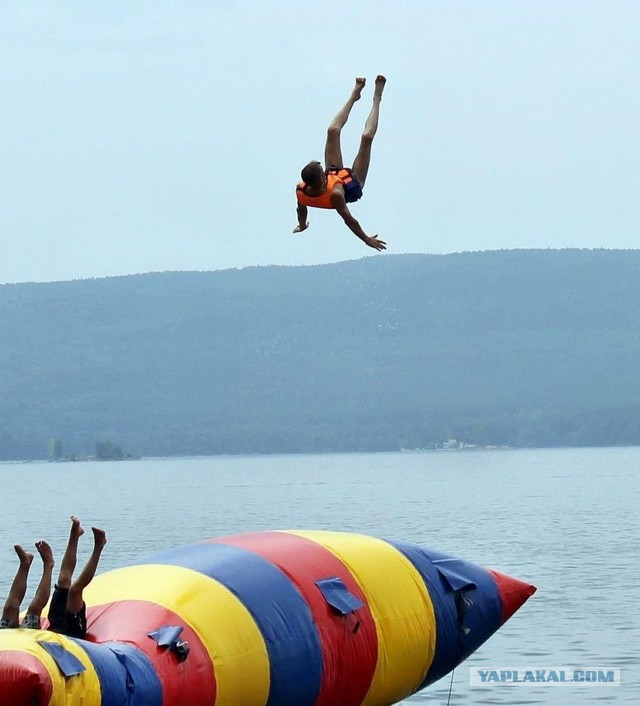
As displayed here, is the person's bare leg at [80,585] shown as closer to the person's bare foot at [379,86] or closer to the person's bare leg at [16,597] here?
the person's bare leg at [16,597]

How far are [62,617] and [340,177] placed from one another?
5.19m

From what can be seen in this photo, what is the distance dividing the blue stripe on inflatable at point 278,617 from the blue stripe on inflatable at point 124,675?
1.98 m

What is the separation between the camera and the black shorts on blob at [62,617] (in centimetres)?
1620

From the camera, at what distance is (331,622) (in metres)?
18.2

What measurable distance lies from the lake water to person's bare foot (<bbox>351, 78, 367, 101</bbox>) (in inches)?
504

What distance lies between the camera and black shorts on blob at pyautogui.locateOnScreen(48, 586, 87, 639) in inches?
638

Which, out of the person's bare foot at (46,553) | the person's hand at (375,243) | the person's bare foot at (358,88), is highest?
the person's bare foot at (358,88)

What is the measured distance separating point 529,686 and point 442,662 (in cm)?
800

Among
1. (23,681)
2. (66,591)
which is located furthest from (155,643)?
(23,681)

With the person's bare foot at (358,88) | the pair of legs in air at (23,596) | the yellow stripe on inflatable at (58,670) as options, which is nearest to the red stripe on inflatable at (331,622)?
the pair of legs in air at (23,596)

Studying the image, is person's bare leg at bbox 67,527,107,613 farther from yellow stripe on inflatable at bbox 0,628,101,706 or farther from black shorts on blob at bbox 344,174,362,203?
black shorts on blob at bbox 344,174,362,203

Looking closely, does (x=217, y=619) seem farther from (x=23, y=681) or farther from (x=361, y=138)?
(x=361, y=138)

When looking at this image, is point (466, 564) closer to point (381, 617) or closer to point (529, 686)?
point (381, 617)

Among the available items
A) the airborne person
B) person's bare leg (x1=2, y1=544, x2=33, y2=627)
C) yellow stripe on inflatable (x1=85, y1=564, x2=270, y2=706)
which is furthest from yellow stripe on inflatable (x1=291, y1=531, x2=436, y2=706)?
the airborne person
